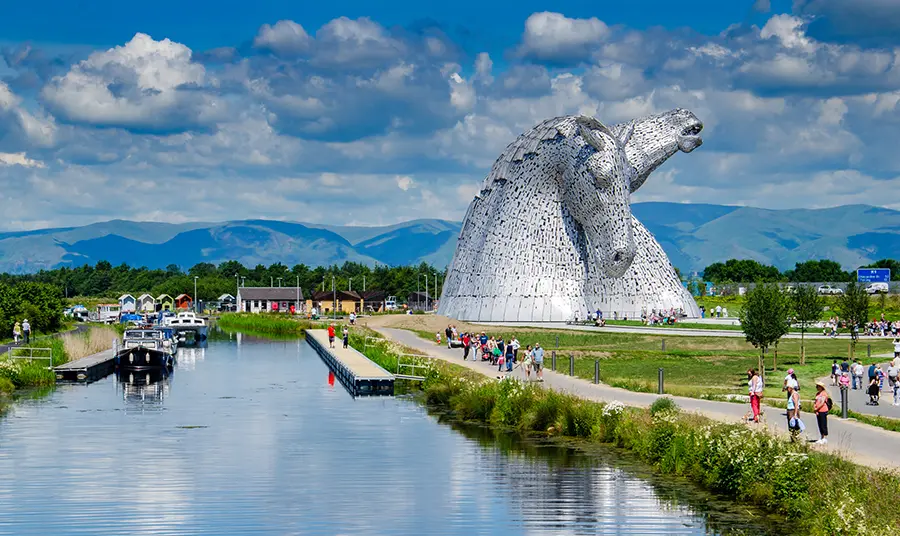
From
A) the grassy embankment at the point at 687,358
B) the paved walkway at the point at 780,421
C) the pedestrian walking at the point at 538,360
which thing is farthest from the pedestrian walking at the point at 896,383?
the pedestrian walking at the point at 538,360

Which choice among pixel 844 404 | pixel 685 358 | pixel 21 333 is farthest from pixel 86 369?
pixel 844 404

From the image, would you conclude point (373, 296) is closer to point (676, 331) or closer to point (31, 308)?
point (31, 308)

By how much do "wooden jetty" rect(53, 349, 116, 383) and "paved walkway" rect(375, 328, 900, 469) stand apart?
19.4 m

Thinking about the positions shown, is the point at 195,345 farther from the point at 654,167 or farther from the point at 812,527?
the point at 812,527

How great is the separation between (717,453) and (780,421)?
677cm

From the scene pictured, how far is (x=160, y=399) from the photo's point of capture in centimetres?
5044

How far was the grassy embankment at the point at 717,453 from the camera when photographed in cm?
1991

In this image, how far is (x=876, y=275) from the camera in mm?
164750

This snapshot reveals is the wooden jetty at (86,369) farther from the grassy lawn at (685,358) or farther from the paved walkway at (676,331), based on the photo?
the paved walkway at (676,331)

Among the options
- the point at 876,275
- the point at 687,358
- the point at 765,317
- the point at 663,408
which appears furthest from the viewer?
the point at 876,275

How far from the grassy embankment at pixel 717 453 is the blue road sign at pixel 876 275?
130260 mm

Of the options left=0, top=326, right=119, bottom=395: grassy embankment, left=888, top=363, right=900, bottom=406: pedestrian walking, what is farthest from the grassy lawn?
left=0, top=326, right=119, bottom=395: grassy embankment

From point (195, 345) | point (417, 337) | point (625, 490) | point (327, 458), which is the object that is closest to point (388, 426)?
point (327, 458)

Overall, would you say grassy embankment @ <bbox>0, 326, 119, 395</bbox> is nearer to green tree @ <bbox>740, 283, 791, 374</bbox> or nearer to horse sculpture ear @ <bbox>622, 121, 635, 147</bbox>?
green tree @ <bbox>740, 283, 791, 374</bbox>
